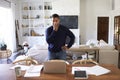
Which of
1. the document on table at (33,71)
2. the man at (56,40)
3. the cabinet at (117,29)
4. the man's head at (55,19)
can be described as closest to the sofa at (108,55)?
the cabinet at (117,29)

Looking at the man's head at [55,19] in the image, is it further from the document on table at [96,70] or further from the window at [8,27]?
the window at [8,27]

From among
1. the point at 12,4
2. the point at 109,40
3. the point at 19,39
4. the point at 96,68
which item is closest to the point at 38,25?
the point at 19,39

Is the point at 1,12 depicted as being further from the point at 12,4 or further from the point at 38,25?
the point at 38,25

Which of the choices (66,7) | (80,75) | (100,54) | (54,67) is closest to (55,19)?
(54,67)

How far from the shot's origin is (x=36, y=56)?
4844 millimetres

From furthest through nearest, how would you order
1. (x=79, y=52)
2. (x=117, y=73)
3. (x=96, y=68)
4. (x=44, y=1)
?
(x=44, y=1) → (x=79, y=52) → (x=96, y=68) → (x=117, y=73)

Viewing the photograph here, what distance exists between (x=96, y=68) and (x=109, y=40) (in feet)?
21.0

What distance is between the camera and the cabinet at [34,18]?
8.31m

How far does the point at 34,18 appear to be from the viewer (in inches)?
331

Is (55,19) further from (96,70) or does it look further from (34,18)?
(34,18)

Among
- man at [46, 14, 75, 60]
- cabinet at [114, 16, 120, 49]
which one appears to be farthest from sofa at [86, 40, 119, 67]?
man at [46, 14, 75, 60]

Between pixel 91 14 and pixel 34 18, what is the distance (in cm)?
281

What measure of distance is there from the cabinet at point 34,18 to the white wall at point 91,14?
1.68 m

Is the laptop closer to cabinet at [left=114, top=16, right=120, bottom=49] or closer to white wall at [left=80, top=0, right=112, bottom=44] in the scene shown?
cabinet at [left=114, top=16, right=120, bottom=49]
